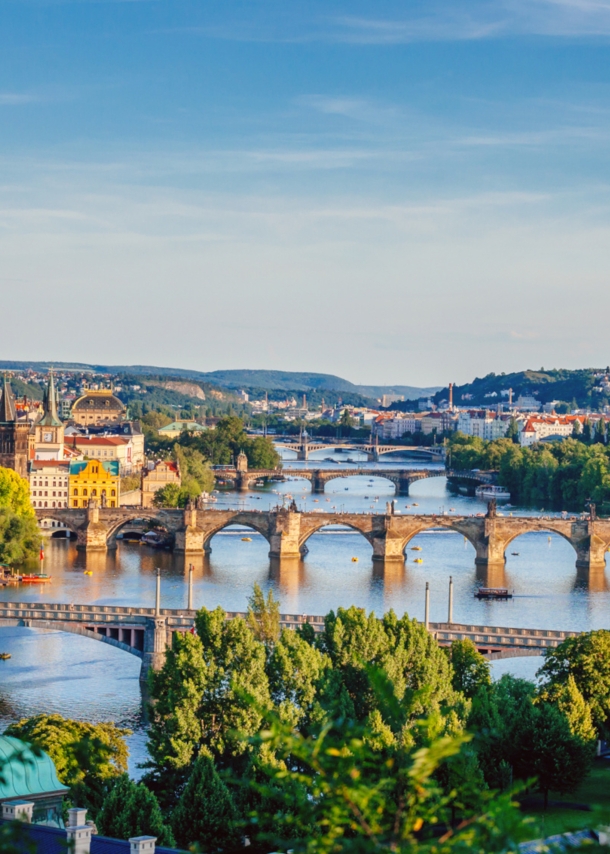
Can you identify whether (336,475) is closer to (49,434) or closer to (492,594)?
(49,434)

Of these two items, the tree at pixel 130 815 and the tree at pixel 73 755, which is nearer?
the tree at pixel 130 815

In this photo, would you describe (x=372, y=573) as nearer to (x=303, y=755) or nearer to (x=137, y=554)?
(x=137, y=554)

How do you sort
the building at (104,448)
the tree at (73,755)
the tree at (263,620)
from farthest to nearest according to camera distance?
the building at (104,448) < the tree at (263,620) < the tree at (73,755)

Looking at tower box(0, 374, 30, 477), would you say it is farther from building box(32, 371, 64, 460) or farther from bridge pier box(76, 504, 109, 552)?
bridge pier box(76, 504, 109, 552)

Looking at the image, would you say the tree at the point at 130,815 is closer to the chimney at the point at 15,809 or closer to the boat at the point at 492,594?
the chimney at the point at 15,809

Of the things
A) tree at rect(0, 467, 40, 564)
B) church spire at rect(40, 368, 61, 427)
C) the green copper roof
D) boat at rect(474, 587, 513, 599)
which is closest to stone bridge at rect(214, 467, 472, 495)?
church spire at rect(40, 368, 61, 427)

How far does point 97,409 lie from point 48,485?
5081cm

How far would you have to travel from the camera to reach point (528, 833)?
24.6ft

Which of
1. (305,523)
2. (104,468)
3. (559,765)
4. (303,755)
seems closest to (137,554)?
(305,523)

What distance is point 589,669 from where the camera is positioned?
29047mm

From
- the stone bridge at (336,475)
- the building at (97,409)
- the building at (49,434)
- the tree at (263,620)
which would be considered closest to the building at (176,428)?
the building at (97,409)

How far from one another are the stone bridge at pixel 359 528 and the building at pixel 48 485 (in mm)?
9327

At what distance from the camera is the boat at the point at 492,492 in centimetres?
9144

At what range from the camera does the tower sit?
235 ft
